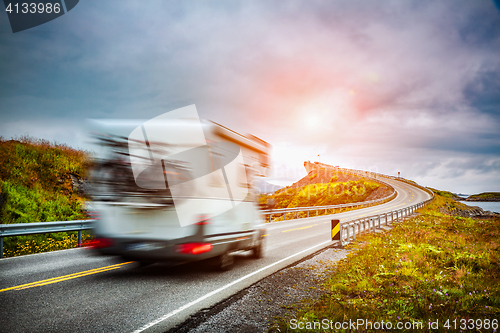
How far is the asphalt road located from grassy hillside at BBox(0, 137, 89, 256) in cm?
347

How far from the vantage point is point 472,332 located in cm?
376

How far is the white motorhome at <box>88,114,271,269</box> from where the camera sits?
17.9 feet

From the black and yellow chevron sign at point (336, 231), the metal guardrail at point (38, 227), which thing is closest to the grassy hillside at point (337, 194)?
the black and yellow chevron sign at point (336, 231)

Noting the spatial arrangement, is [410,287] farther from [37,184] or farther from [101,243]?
[37,184]

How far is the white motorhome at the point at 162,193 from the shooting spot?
5453 millimetres

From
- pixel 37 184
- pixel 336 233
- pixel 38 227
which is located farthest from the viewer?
pixel 37 184

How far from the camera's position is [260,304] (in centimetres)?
484

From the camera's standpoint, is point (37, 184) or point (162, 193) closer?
Result: point (162, 193)

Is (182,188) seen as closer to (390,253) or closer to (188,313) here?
(188,313)

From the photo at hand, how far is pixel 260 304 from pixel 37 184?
40.4 feet

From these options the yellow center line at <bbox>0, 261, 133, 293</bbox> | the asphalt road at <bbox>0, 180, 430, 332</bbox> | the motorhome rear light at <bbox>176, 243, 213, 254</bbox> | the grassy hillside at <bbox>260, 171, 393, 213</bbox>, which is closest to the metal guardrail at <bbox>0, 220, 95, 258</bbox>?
the asphalt road at <bbox>0, 180, 430, 332</bbox>

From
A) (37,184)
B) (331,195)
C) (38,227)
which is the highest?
(37,184)

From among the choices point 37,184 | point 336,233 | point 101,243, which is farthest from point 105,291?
point 37,184

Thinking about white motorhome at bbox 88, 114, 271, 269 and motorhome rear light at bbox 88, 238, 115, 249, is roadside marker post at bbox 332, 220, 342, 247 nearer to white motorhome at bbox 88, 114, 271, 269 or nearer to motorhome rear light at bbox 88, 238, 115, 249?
white motorhome at bbox 88, 114, 271, 269
